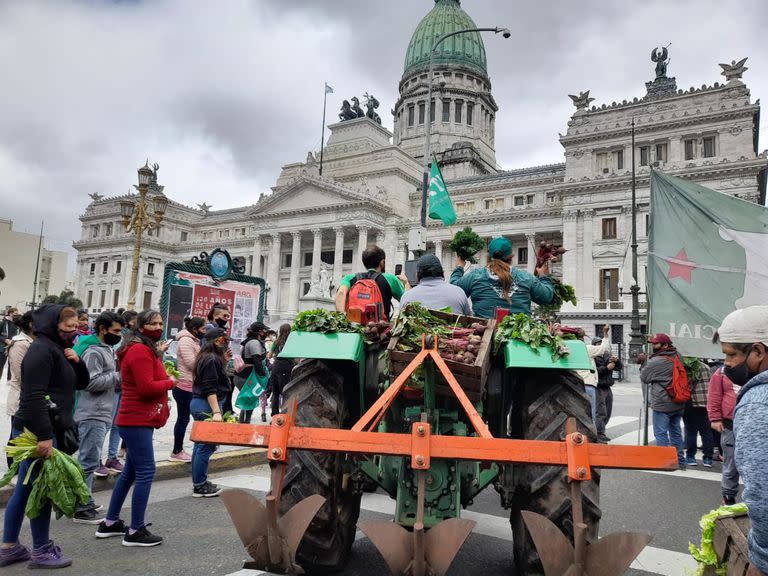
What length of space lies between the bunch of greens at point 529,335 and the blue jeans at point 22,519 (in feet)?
11.0

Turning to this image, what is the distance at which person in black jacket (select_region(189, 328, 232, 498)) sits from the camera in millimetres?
5629

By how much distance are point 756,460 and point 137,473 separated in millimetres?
4065

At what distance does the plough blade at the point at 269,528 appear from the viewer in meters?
2.62

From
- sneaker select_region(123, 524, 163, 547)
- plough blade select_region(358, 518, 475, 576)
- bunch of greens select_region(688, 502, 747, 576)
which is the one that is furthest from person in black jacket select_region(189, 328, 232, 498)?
bunch of greens select_region(688, 502, 747, 576)

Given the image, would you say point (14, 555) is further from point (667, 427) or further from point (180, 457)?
point (667, 427)

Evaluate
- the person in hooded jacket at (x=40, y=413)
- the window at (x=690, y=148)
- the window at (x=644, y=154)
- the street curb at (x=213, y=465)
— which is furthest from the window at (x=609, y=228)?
the person in hooded jacket at (x=40, y=413)

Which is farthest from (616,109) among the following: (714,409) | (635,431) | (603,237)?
(714,409)

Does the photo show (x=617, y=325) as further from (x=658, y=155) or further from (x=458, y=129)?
(x=458, y=129)

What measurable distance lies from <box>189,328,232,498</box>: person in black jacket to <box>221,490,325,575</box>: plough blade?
3.04 meters

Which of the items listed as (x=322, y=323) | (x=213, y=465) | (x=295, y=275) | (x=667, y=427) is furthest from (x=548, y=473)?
(x=295, y=275)

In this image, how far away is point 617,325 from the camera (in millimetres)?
39156

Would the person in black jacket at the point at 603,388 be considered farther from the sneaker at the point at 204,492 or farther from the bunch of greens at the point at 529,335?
the bunch of greens at the point at 529,335

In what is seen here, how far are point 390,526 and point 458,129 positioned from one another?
72575 mm

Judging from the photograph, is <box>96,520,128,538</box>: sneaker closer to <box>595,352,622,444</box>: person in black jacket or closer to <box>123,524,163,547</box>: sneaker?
<box>123,524,163,547</box>: sneaker
